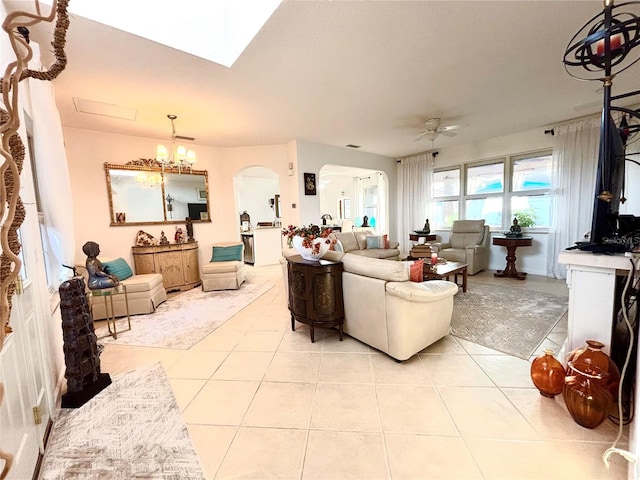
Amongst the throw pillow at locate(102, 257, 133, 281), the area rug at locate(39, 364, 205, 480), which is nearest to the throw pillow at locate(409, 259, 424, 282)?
the area rug at locate(39, 364, 205, 480)

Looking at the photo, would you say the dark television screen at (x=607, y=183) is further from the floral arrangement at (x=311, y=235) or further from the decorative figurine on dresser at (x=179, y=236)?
the decorative figurine on dresser at (x=179, y=236)

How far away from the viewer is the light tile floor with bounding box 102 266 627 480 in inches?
51.4

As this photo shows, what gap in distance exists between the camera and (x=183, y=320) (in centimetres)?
321

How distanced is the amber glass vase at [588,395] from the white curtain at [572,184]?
3.85m

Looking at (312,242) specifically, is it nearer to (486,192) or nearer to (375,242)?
(375,242)

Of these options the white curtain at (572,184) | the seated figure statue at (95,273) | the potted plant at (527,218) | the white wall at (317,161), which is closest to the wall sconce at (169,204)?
the seated figure statue at (95,273)

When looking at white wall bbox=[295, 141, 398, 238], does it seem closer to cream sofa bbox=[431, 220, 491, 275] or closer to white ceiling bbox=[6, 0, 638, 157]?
white ceiling bbox=[6, 0, 638, 157]

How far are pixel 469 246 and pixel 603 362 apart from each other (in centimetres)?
382

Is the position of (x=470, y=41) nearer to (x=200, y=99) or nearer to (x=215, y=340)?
(x=200, y=99)

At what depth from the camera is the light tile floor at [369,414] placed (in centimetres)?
130

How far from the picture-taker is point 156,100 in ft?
10.0

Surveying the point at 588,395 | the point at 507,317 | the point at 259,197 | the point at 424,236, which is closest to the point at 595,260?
the point at 588,395

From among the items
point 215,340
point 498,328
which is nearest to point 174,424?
point 215,340

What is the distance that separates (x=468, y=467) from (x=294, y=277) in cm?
180
